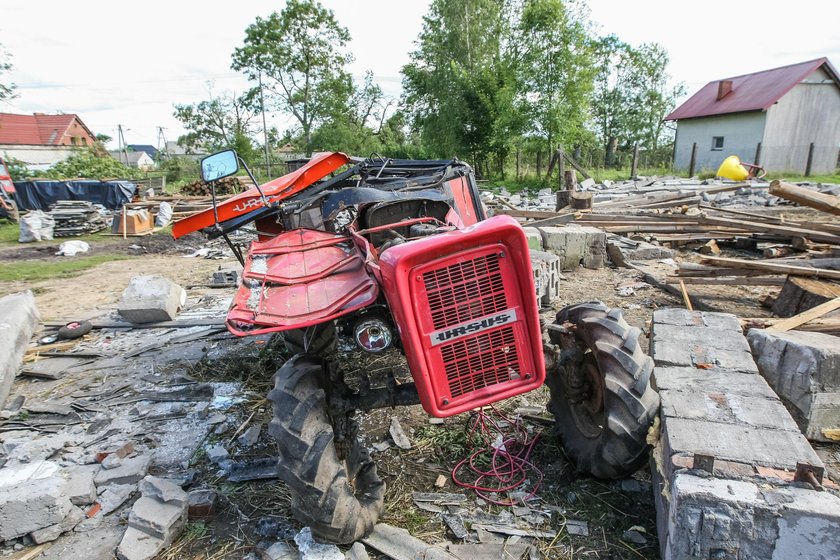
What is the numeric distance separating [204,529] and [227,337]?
345cm

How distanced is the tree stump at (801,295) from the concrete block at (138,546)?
623 cm

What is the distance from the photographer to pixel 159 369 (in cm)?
542

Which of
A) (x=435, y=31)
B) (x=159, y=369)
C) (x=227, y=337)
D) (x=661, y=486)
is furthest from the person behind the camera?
(x=435, y=31)

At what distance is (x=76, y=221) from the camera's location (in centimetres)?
1562

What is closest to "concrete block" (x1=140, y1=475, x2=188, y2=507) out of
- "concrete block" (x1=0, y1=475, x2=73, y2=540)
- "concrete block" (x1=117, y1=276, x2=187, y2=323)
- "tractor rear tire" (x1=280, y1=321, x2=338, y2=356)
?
"concrete block" (x1=0, y1=475, x2=73, y2=540)

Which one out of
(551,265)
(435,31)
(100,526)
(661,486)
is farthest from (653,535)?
(435,31)

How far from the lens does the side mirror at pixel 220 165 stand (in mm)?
3281

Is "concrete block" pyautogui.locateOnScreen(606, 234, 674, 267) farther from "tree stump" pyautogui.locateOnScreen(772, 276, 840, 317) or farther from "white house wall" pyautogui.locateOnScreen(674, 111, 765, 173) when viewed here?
"white house wall" pyautogui.locateOnScreen(674, 111, 765, 173)

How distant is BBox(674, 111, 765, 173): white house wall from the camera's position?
26.5m

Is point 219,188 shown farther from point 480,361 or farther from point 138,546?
point 480,361

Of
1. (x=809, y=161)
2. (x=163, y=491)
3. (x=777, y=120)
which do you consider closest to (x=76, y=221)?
(x=163, y=491)

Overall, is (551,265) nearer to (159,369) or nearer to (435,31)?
(159,369)

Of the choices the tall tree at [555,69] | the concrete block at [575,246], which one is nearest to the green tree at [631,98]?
the tall tree at [555,69]

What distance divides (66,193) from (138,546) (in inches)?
799
